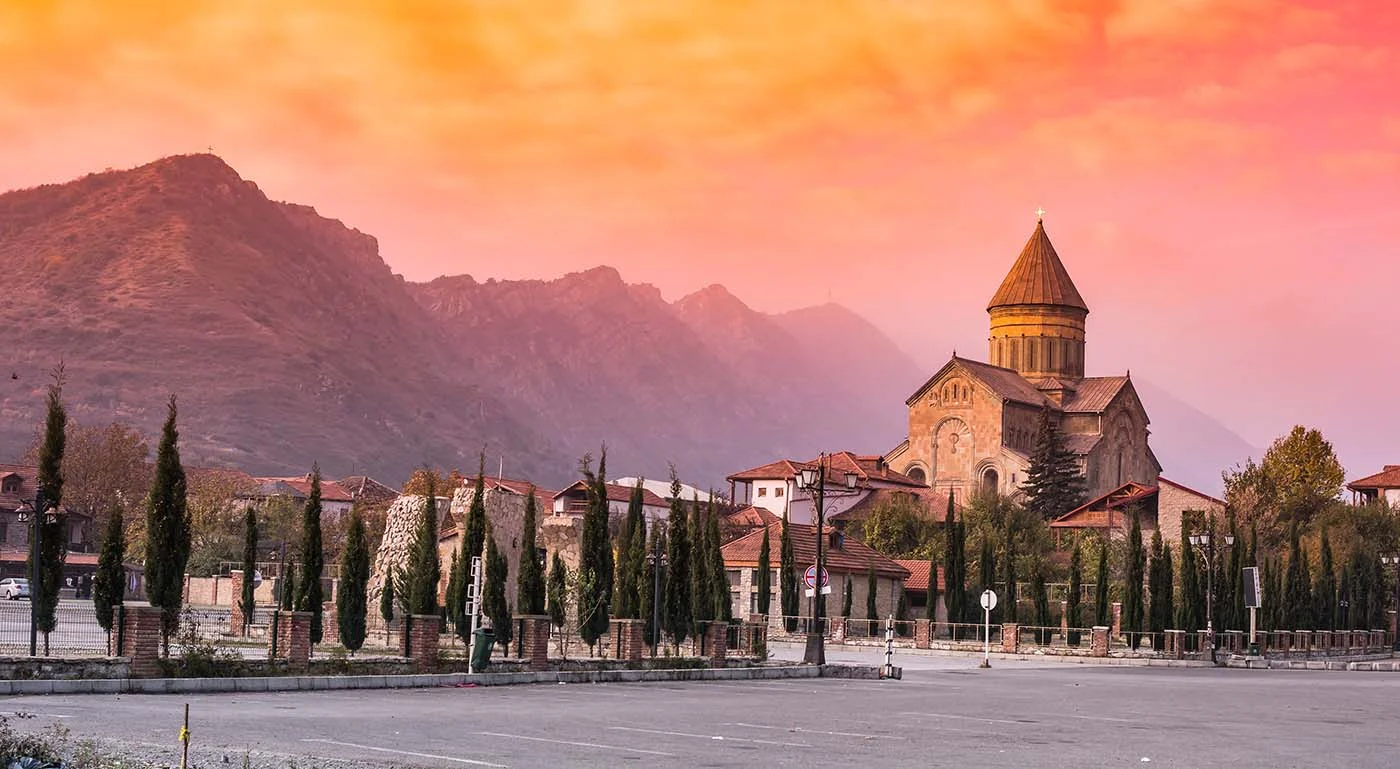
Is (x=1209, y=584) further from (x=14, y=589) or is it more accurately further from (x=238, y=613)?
(x=14, y=589)

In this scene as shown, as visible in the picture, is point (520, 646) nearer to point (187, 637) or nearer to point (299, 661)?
point (299, 661)

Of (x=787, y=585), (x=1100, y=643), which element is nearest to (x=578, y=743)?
(x=1100, y=643)

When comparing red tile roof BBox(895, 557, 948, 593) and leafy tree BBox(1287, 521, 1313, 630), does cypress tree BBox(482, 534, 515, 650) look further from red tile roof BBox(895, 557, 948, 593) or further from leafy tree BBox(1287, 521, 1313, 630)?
leafy tree BBox(1287, 521, 1313, 630)

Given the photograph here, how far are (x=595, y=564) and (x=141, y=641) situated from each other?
14.4 meters

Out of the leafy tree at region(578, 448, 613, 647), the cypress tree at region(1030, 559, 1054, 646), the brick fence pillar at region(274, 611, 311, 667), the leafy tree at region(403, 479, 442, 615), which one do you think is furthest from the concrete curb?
the cypress tree at region(1030, 559, 1054, 646)

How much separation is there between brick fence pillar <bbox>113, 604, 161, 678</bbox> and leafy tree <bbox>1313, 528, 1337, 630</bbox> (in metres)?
55.3

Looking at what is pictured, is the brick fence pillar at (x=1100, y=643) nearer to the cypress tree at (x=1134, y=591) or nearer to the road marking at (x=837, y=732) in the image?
the cypress tree at (x=1134, y=591)

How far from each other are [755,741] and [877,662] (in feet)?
95.1

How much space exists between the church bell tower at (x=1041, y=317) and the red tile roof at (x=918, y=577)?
45.0 m

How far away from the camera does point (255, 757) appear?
13.4 metres

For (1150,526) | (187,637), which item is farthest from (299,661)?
(1150,526)

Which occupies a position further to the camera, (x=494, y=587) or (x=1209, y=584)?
(x=1209, y=584)

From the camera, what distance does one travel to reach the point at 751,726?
18875 mm

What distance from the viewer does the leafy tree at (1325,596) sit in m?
68.2
